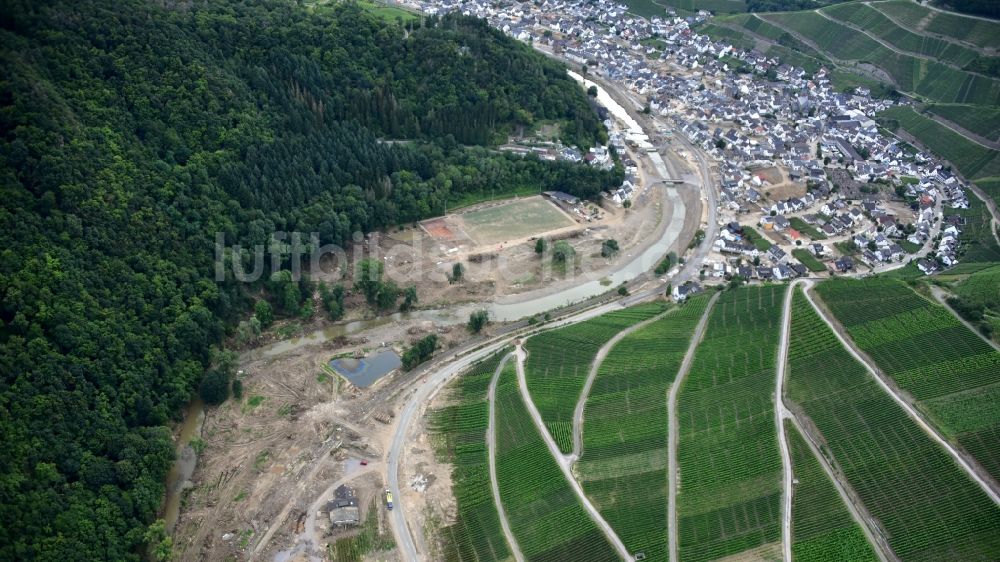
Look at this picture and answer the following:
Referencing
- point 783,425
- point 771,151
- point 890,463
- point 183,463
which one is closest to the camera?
point 890,463

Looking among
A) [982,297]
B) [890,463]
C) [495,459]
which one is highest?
[982,297]

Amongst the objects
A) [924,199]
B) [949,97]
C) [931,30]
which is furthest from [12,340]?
[931,30]

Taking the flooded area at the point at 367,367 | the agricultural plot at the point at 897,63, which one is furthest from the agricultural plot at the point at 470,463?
the agricultural plot at the point at 897,63

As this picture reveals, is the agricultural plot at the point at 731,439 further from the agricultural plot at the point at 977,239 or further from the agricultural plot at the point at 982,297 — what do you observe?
the agricultural plot at the point at 977,239

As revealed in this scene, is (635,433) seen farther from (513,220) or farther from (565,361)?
(513,220)

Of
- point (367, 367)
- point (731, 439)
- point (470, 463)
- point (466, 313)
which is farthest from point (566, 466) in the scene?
point (466, 313)

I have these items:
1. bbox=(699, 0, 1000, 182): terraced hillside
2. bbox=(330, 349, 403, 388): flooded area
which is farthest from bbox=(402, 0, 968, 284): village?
bbox=(330, 349, 403, 388): flooded area

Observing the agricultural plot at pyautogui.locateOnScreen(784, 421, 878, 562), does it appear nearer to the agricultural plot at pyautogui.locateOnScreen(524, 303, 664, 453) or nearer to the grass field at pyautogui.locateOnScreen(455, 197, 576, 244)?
the agricultural plot at pyautogui.locateOnScreen(524, 303, 664, 453)
